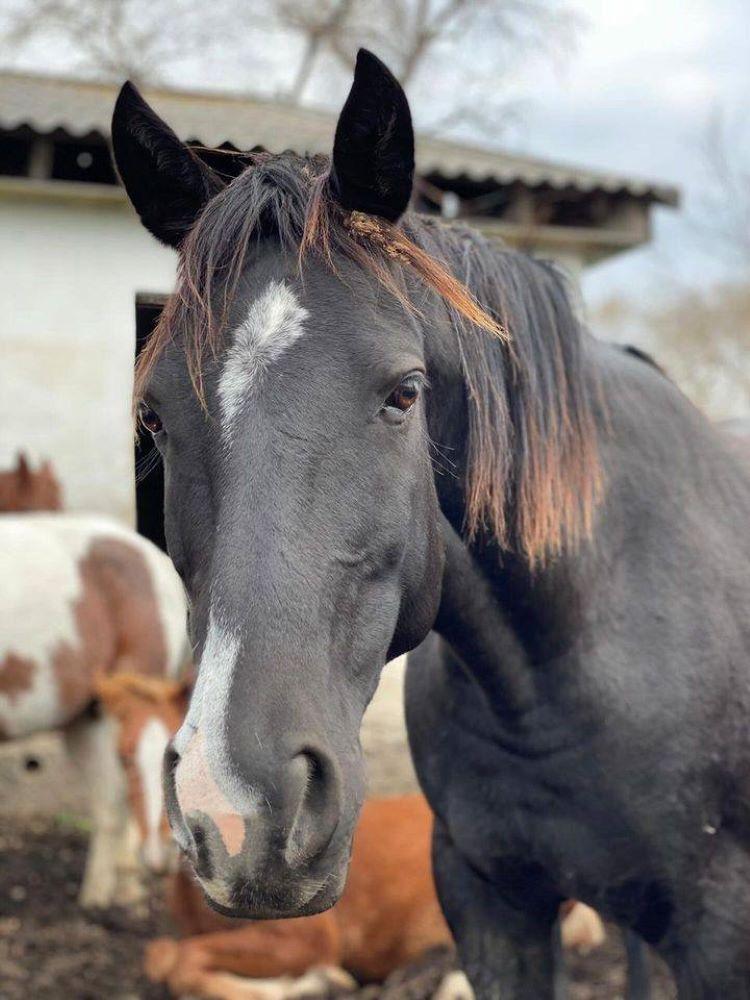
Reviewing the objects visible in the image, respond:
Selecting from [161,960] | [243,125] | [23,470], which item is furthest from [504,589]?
[243,125]

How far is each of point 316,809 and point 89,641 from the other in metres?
4.08

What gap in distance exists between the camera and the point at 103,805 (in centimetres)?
507

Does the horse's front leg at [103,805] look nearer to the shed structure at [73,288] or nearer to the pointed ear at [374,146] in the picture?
the shed structure at [73,288]

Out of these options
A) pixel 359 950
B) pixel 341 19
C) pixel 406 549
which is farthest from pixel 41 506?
pixel 341 19

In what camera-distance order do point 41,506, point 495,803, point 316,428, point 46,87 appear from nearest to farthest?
point 316,428 < point 495,803 < point 41,506 < point 46,87

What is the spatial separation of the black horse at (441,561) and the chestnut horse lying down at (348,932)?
1727mm

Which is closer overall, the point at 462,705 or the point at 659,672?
the point at 659,672

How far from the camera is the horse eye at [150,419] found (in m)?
1.69

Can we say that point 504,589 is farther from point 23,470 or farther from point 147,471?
point 23,470

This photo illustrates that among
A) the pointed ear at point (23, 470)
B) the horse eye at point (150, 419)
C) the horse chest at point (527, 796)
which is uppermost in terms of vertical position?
the horse eye at point (150, 419)

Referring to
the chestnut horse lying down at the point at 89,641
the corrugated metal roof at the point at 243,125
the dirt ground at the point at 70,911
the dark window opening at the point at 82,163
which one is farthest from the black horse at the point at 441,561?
the dark window opening at the point at 82,163

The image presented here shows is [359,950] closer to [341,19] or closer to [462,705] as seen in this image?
[462,705]

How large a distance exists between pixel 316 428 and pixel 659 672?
94 cm

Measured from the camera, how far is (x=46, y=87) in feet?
32.5
